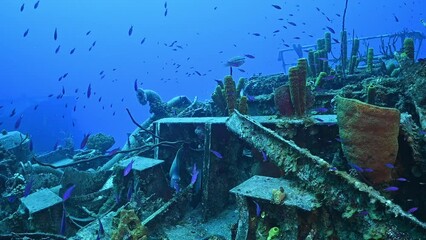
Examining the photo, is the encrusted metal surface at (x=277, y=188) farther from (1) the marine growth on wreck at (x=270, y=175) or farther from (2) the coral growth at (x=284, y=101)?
(2) the coral growth at (x=284, y=101)

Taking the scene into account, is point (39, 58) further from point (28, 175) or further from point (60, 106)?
point (28, 175)

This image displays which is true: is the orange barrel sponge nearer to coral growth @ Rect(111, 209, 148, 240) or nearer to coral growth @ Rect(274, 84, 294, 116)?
coral growth @ Rect(274, 84, 294, 116)

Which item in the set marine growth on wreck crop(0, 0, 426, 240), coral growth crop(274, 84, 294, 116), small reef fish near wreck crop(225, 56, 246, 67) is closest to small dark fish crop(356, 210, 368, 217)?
marine growth on wreck crop(0, 0, 426, 240)

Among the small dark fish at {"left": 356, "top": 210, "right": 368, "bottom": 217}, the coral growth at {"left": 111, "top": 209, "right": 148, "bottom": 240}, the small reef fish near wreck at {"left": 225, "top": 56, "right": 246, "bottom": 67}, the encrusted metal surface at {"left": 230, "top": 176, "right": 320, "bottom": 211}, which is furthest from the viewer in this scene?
the small reef fish near wreck at {"left": 225, "top": 56, "right": 246, "bottom": 67}

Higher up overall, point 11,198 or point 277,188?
point 277,188

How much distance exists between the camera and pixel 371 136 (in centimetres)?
317

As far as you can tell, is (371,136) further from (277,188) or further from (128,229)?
(128,229)

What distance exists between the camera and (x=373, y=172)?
3.23 metres

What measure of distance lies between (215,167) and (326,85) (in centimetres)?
424

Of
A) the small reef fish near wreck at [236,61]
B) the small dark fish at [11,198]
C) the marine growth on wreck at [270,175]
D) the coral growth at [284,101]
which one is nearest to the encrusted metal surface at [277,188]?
the marine growth on wreck at [270,175]

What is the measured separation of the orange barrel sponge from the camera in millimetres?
3100

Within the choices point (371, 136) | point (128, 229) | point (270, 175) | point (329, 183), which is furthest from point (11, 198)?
point (371, 136)

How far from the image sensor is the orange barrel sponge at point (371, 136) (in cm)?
310

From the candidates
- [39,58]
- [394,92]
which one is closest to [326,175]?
[394,92]
